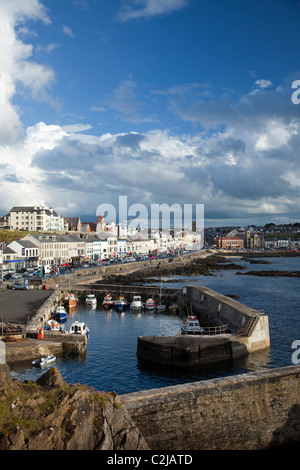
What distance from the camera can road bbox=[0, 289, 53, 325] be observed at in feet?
111

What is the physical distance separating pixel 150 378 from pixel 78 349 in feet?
23.5

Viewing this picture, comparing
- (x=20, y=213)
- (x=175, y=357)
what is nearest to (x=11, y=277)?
(x=175, y=357)

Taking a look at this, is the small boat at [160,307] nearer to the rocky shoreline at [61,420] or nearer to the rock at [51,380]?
the rock at [51,380]

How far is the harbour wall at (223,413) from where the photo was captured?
43.4 feet

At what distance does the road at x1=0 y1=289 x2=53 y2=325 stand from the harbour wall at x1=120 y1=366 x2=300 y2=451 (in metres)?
21.7

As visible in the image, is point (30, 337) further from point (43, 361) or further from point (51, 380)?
point (51, 380)

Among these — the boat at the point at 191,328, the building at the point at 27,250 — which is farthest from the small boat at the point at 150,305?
the building at the point at 27,250

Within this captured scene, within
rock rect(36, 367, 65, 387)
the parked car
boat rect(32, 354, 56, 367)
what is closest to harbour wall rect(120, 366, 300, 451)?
rock rect(36, 367, 65, 387)

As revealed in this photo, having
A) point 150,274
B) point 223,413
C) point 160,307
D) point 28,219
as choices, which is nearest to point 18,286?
point 160,307

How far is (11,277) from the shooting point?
200 ft

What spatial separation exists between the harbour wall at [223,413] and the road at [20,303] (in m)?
21.7

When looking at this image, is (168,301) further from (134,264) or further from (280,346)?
(134,264)

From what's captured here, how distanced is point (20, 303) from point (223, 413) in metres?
31.1

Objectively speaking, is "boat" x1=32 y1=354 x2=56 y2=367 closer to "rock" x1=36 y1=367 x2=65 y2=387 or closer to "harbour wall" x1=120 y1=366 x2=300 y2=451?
"harbour wall" x1=120 y1=366 x2=300 y2=451
